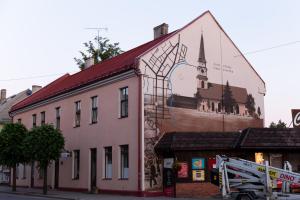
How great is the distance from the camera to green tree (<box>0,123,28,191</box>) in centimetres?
3291

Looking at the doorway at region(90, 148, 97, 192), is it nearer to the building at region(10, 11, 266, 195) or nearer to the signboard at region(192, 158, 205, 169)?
the building at region(10, 11, 266, 195)

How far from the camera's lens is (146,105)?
25.9 metres

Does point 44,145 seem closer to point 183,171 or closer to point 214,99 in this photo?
point 183,171

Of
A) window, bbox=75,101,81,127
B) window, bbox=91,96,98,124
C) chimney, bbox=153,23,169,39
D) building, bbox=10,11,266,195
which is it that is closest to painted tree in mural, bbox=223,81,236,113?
building, bbox=10,11,266,195

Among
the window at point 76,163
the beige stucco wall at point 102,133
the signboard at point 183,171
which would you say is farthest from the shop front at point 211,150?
the window at point 76,163

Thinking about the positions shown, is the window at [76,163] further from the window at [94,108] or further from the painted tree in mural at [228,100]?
the painted tree in mural at [228,100]

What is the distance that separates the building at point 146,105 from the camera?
84.9ft

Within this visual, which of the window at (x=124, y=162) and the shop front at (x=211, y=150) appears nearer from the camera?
the shop front at (x=211, y=150)

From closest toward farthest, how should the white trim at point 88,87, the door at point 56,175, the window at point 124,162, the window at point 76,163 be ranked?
the window at point 124,162 → the white trim at point 88,87 → the window at point 76,163 → the door at point 56,175

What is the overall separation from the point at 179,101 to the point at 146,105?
2433mm

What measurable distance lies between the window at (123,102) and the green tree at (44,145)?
Result: 4892 millimetres

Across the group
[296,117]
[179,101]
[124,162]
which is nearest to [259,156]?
[296,117]

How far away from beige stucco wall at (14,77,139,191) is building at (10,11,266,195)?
5 centimetres

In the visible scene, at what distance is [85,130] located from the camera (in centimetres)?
3106
